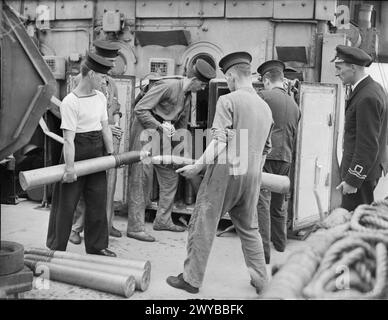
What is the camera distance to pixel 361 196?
4844mm

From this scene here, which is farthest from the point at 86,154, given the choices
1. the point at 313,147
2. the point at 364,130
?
the point at 313,147

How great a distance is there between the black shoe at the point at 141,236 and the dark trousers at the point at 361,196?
8.48 feet

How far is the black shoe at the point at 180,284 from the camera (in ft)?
15.1

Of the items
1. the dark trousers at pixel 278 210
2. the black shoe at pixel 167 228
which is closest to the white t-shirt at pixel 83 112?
the dark trousers at pixel 278 210

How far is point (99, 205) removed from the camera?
17.7 feet

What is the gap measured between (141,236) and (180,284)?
6.10 ft

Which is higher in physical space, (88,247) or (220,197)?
(220,197)

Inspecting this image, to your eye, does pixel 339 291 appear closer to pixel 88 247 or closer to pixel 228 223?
pixel 88 247

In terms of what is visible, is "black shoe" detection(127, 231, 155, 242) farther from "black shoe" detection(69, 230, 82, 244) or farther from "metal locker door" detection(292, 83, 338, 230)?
"metal locker door" detection(292, 83, 338, 230)

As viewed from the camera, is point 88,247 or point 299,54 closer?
point 88,247

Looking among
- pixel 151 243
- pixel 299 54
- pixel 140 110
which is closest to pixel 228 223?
pixel 151 243

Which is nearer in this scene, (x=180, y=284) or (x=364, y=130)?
(x=364, y=130)

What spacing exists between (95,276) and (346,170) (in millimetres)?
2489

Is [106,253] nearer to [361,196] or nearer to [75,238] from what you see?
[75,238]
